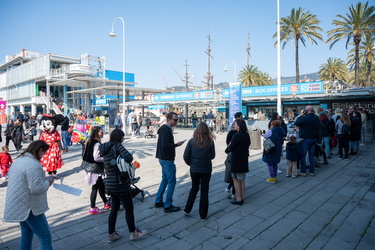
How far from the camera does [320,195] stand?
5398 millimetres

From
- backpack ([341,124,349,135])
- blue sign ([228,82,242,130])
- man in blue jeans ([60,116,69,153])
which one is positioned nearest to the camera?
backpack ([341,124,349,135])

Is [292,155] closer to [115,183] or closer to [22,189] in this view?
[115,183]

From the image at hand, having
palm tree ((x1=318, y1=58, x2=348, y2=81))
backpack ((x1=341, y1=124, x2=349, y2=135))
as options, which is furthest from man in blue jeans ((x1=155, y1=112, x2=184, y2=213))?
palm tree ((x1=318, y1=58, x2=348, y2=81))

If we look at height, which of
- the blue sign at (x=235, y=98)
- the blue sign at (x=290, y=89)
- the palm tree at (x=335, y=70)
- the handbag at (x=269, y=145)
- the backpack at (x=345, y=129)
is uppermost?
the palm tree at (x=335, y=70)

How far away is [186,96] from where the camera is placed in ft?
79.8

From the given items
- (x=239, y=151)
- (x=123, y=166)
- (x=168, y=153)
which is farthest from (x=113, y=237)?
(x=239, y=151)

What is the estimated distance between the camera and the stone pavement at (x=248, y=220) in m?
3.51

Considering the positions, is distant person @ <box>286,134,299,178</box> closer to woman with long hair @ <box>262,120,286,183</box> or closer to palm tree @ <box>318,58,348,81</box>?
woman with long hair @ <box>262,120,286,183</box>

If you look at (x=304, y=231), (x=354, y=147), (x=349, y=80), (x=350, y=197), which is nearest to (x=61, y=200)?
(x=304, y=231)

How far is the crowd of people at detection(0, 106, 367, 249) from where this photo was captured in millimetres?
2656

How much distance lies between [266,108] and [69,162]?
19013mm

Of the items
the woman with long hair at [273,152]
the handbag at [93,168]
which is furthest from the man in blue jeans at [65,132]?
the woman with long hair at [273,152]

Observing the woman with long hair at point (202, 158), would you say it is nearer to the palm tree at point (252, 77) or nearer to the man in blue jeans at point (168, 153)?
the man in blue jeans at point (168, 153)

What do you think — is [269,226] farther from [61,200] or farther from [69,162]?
[69,162]
